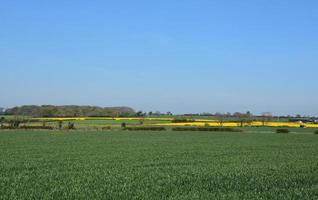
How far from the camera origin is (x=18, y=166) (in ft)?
73.0

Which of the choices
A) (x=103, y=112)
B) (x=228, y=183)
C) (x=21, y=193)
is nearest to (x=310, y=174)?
(x=228, y=183)

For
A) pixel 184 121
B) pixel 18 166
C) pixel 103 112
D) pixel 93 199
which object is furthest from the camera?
pixel 103 112

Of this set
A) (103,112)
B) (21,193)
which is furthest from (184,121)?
(21,193)

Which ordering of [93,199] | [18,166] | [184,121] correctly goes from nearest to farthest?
[93,199]
[18,166]
[184,121]

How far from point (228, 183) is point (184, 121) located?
11251cm

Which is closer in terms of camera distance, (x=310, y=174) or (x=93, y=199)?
(x=93, y=199)

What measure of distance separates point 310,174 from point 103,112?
5769 inches

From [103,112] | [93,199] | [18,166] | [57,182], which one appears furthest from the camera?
[103,112]

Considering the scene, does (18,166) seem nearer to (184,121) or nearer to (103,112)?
(184,121)

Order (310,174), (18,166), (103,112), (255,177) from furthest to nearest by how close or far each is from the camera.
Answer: (103,112) < (18,166) < (310,174) < (255,177)

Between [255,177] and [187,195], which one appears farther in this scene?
[255,177]

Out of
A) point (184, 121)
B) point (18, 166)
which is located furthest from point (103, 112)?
point (18, 166)

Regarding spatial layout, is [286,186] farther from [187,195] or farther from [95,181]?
[95,181]

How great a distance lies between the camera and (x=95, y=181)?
16781mm
